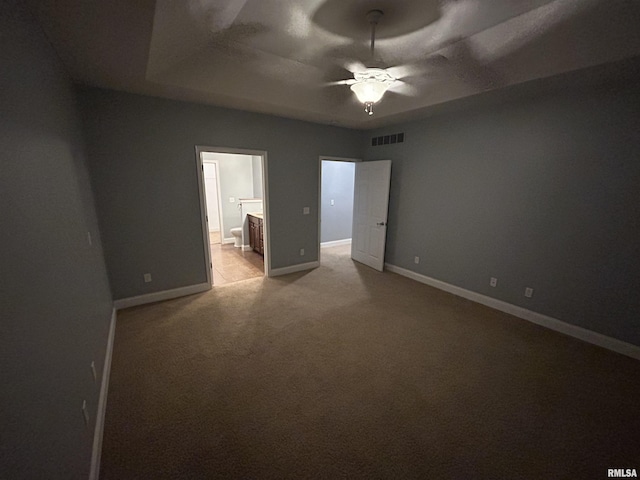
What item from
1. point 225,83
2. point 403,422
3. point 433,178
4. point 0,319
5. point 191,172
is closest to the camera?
point 0,319

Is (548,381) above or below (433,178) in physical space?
below

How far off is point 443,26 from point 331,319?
2.95 meters

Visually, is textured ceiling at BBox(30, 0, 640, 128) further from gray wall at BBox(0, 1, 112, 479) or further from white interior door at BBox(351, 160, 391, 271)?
white interior door at BBox(351, 160, 391, 271)

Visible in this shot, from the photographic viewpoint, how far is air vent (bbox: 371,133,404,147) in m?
4.19

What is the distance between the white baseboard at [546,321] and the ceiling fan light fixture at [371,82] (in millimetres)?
2912

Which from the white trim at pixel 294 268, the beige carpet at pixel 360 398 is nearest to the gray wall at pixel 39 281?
the beige carpet at pixel 360 398

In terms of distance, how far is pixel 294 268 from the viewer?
14.9ft

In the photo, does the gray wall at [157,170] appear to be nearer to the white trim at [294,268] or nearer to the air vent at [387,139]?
the white trim at [294,268]

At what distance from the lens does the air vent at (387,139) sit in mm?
4188

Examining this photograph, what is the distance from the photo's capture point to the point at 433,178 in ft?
12.6

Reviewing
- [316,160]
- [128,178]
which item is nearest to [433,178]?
[316,160]

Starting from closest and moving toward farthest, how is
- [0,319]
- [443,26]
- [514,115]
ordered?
[0,319]
[443,26]
[514,115]

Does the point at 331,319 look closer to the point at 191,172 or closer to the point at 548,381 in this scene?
the point at 548,381

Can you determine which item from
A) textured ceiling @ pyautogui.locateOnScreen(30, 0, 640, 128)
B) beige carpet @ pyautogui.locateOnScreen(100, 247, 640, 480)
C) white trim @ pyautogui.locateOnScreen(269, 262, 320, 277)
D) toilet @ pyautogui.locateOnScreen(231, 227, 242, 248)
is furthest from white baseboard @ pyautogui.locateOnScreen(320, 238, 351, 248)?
textured ceiling @ pyautogui.locateOnScreen(30, 0, 640, 128)
